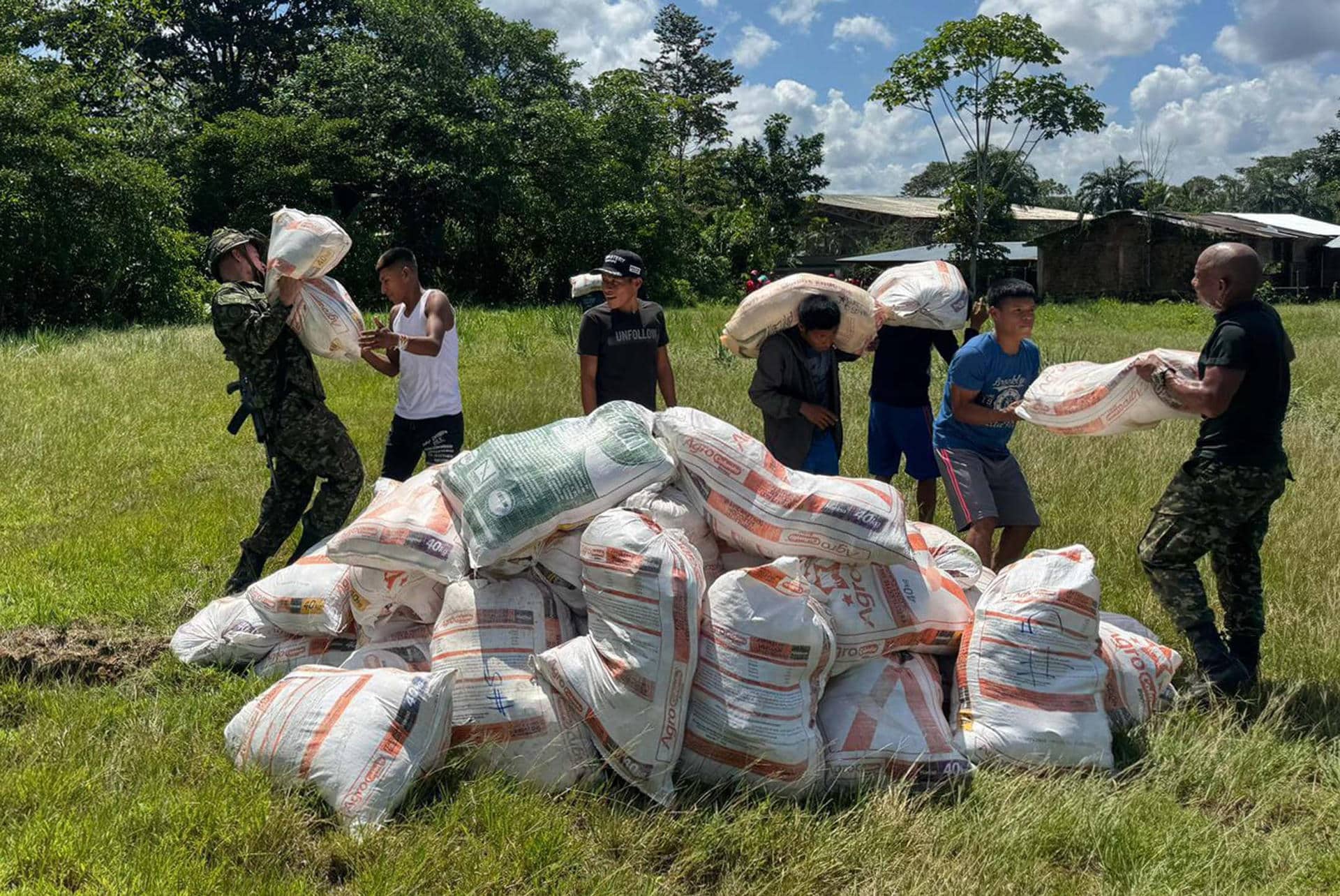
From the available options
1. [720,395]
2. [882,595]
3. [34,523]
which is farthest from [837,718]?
[720,395]

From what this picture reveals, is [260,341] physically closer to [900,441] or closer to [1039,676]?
[900,441]

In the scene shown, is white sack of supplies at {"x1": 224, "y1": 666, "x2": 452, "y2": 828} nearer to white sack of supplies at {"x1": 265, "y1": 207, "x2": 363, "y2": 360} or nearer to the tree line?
white sack of supplies at {"x1": 265, "y1": 207, "x2": 363, "y2": 360}

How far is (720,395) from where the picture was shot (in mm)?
10281

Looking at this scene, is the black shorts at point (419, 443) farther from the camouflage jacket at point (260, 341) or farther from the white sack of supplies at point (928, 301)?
the white sack of supplies at point (928, 301)

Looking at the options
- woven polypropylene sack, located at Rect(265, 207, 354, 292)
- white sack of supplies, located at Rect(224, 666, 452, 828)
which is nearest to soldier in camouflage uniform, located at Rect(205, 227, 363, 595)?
woven polypropylene sack, located at Rect(265, 207, 354, 292)

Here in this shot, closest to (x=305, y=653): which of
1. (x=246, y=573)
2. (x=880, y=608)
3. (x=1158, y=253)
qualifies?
(x=246, y=573)

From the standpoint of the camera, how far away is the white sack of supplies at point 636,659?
9.21 feet

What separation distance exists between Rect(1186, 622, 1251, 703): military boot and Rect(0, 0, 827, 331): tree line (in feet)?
54.8

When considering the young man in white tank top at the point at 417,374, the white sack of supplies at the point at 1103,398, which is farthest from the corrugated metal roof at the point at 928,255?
the white sack of supplies at the point at 1103,398

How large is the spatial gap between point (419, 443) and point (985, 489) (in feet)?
9.05

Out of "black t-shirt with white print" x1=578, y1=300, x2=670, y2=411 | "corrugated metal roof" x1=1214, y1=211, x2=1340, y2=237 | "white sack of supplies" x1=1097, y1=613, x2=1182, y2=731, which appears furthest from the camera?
"corrugated metal roof" x1=1214, y1=211, x2=1340, y2=237

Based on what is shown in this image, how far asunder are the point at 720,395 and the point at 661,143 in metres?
20.8

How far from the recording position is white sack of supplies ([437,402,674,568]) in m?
3.12

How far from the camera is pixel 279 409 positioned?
177 inches
